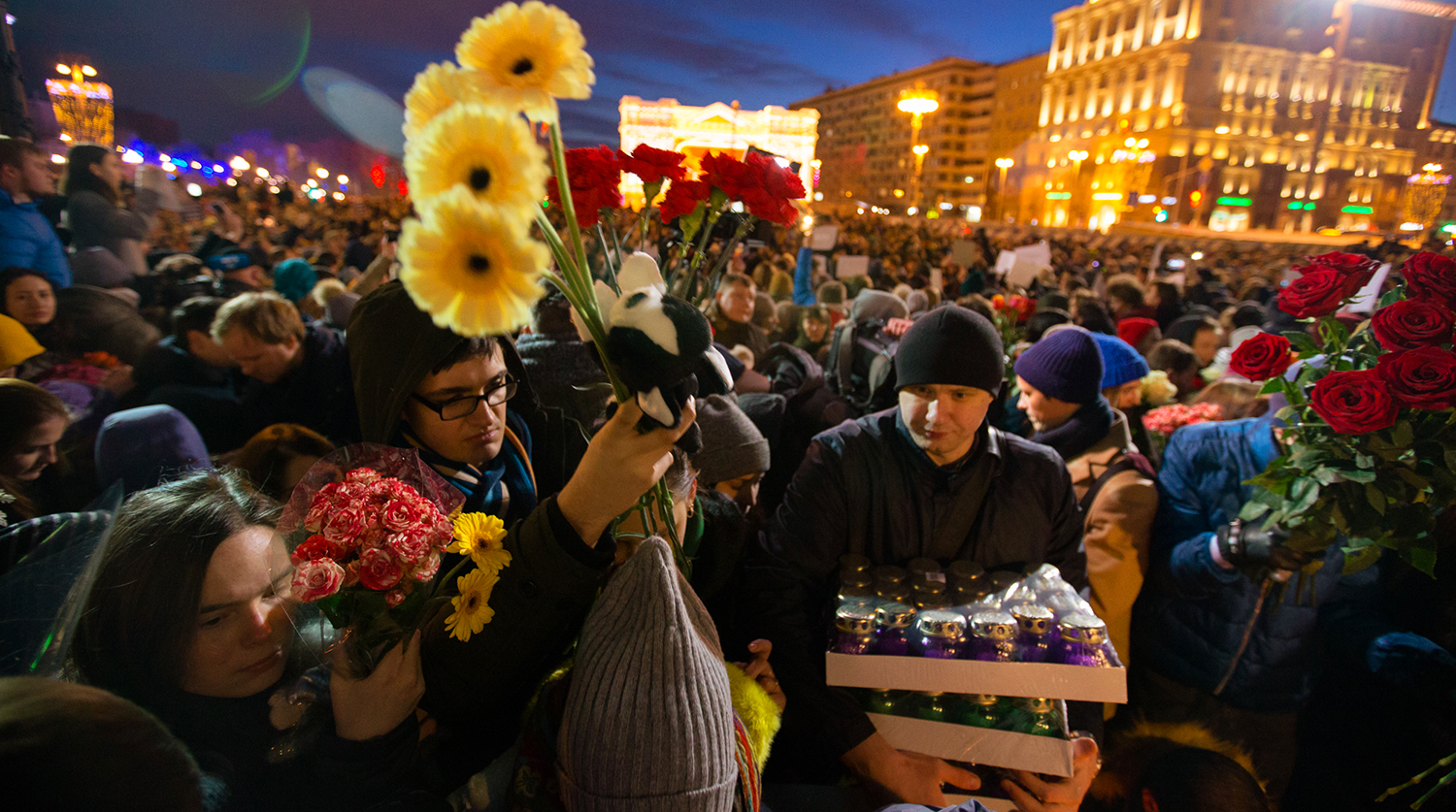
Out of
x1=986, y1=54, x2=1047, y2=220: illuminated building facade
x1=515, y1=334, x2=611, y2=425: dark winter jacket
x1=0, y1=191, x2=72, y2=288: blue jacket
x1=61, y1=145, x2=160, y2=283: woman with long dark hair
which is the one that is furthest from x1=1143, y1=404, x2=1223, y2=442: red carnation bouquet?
x1=986, y1=54, x2=1047, y2=220: illuminated building facade

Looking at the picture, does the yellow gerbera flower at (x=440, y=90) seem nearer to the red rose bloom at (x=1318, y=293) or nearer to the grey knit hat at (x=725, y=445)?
the grey knit hat at (x=725, y=445)

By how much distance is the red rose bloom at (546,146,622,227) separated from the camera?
972 mm

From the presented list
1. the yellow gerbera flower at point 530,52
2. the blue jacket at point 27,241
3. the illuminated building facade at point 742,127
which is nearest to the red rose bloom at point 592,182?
the yellow gerbera flower at point 530,52

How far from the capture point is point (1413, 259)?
67.0 inches

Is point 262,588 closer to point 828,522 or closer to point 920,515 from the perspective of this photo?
point 828,522

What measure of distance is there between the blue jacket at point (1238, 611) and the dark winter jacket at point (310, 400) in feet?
11.3

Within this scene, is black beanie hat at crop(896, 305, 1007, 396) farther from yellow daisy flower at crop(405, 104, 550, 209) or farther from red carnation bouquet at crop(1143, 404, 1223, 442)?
red carnation bouquet at crop(1143, 404, 1223, 442)

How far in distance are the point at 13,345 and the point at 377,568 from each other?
2.64m

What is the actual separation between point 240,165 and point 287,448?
48427 mm

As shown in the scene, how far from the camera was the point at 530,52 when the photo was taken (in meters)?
0.71

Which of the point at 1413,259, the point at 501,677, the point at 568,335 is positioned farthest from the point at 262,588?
the point at 1413,259

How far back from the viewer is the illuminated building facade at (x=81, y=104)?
Result: 6176 millimetres

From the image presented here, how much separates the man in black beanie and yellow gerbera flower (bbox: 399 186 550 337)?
1396mm

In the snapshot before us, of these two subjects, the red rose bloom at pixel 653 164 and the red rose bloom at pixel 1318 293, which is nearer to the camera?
the red rose bloom at pixel 653 164
